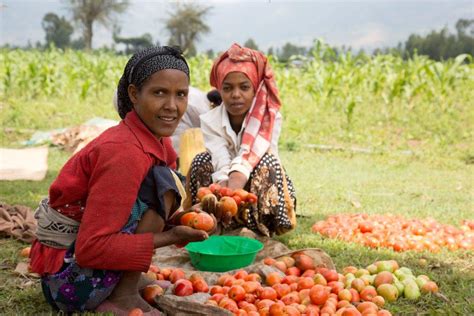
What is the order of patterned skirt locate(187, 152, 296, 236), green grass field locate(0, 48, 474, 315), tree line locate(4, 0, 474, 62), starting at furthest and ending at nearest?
tree line locate(4, 0, 474, 62) < patterned skirt locate(187, 152, 296, 236) < green grass field locate(0, 48, 474, 315)

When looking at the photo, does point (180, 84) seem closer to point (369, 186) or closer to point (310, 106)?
point (369, 186)

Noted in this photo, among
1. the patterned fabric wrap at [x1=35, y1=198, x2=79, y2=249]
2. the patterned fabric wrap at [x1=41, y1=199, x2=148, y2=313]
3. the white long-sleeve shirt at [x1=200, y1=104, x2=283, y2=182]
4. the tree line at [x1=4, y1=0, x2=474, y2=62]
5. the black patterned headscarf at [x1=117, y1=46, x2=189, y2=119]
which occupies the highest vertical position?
the tree line at [x1=4, y1=0, x2=474, y2=62]

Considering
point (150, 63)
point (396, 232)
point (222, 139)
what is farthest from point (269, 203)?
point (150, 63)

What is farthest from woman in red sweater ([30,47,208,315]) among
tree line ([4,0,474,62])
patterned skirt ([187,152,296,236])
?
tree line ([4,0,474,62])

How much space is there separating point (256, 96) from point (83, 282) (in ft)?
7.31

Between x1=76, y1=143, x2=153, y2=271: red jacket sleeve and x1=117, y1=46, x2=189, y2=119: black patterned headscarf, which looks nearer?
x1=76, y1=143, x2=153, y2=271: red jacket sleeve

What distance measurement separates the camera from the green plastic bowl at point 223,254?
3.42 metres

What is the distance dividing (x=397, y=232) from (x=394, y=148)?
5207mm

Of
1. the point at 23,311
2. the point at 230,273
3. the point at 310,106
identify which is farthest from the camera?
the point at 310,106

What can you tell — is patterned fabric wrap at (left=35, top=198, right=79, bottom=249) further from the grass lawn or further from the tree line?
the tree line

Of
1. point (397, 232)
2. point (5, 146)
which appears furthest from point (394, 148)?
point (5, 146)

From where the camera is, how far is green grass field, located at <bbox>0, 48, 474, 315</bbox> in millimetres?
3785

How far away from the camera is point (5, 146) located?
9305 millimetres

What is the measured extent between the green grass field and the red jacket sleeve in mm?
635
